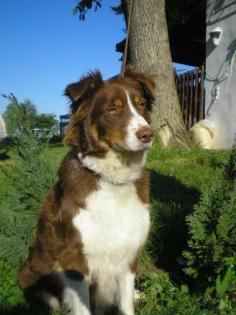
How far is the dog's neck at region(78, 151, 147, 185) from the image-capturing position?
324 cm

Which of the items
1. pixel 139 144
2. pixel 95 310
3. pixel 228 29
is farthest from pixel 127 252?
pixel 228 29

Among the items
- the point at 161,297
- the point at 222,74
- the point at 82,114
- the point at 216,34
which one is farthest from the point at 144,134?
the point at 216,34

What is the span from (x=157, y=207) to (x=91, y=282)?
1994mm

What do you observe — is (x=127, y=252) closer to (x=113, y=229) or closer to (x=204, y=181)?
(x=113, y=229)

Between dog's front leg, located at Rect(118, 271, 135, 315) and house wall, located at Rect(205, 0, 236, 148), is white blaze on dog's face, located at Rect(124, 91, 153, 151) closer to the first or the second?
dog's front leg, located at Rect(118, 271, 135, 315)

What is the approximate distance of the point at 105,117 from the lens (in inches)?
130

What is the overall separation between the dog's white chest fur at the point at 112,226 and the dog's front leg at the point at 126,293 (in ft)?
0.42

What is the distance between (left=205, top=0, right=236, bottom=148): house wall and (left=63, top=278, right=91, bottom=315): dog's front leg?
24.9ft

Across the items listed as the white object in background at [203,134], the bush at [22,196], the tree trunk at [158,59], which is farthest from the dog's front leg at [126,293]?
the white object in background at [203,134]

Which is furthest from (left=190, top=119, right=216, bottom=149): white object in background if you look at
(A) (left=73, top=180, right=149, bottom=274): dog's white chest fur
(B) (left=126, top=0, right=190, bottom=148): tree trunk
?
(A) (left=73, top=180, right=149, bottom=274): dog's white chest fur

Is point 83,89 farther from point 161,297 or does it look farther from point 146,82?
point 161,297

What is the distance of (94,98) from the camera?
3.40 m

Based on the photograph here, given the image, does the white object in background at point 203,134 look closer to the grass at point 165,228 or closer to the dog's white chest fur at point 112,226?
the grass at point 165,228

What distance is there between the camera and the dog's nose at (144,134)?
307 cm
